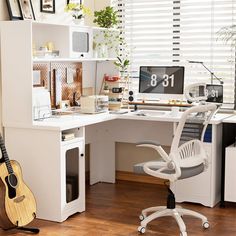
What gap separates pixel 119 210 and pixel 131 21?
211cm

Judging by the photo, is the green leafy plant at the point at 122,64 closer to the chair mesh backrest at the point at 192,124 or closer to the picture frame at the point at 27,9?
the picture frame at the point at 27,9

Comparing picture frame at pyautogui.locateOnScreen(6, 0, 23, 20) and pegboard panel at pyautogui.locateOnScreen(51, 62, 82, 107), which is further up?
picture frame at pyautogui.locateOnScreen(6, 0, 23, 20)

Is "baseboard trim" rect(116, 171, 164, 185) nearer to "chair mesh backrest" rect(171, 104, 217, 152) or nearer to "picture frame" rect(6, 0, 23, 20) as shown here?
"chair mesh backrest" rect(171, 104, 217, 152)

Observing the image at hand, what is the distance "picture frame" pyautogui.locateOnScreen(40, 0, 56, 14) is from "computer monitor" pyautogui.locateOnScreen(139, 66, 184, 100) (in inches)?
40.0

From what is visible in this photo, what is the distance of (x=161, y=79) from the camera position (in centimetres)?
519

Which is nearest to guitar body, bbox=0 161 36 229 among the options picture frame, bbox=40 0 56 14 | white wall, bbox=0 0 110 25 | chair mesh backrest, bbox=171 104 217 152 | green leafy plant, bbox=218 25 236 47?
chair mesh backrest, bbox=171 104 217 152

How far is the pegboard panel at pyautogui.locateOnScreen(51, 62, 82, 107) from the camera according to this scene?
16.4 feet

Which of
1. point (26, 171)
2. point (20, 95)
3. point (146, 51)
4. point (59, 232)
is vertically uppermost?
point (146, 51)

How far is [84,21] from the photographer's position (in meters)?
5.68

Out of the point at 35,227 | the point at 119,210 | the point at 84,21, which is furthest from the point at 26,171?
the point at 84,21

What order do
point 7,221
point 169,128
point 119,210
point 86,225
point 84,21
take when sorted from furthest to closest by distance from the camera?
point 84,21
point 169,128
point 119,210
point 86,225
point 7,221

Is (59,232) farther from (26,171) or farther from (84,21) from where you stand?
(84,21)

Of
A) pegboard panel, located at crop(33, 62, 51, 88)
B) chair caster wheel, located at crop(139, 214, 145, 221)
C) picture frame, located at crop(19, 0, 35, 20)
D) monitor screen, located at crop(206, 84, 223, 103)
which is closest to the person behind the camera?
chair caster wheel, located at crop(139, 214, 145, 221)

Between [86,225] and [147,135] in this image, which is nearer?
[86,225]
